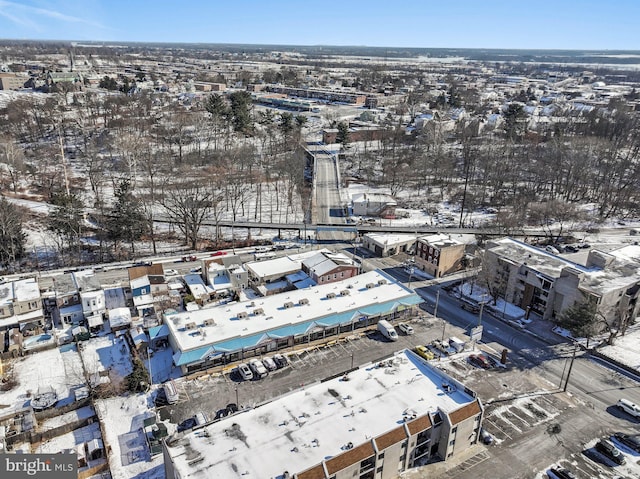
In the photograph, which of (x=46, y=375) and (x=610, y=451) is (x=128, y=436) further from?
(x=610, y=451)

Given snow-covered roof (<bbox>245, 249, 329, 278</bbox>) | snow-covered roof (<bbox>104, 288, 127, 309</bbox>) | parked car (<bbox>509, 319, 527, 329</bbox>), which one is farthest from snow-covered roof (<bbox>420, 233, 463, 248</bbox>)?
snow-covered roof (<bbox>104, 288, 127, 309</bbox>)

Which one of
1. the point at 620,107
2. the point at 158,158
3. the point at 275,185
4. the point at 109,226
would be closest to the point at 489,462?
the point at 109,226

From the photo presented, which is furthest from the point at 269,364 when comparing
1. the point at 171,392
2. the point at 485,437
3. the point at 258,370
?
the point at 485,437

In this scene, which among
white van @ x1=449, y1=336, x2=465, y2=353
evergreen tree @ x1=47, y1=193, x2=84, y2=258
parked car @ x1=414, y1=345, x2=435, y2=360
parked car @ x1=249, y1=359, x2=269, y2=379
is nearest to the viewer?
parked car @ x1=249, y1=359, x2=269, y2=379

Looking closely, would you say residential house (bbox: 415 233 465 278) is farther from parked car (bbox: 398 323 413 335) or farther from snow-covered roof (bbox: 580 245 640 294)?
snow-covered roof (bbox: 580 245 640 294)

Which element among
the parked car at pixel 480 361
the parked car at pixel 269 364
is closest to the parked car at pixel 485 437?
the parked car at pixel 480 361

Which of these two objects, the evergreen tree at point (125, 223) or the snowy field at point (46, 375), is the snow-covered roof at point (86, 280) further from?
the evergreen tree at point (125, 223)
